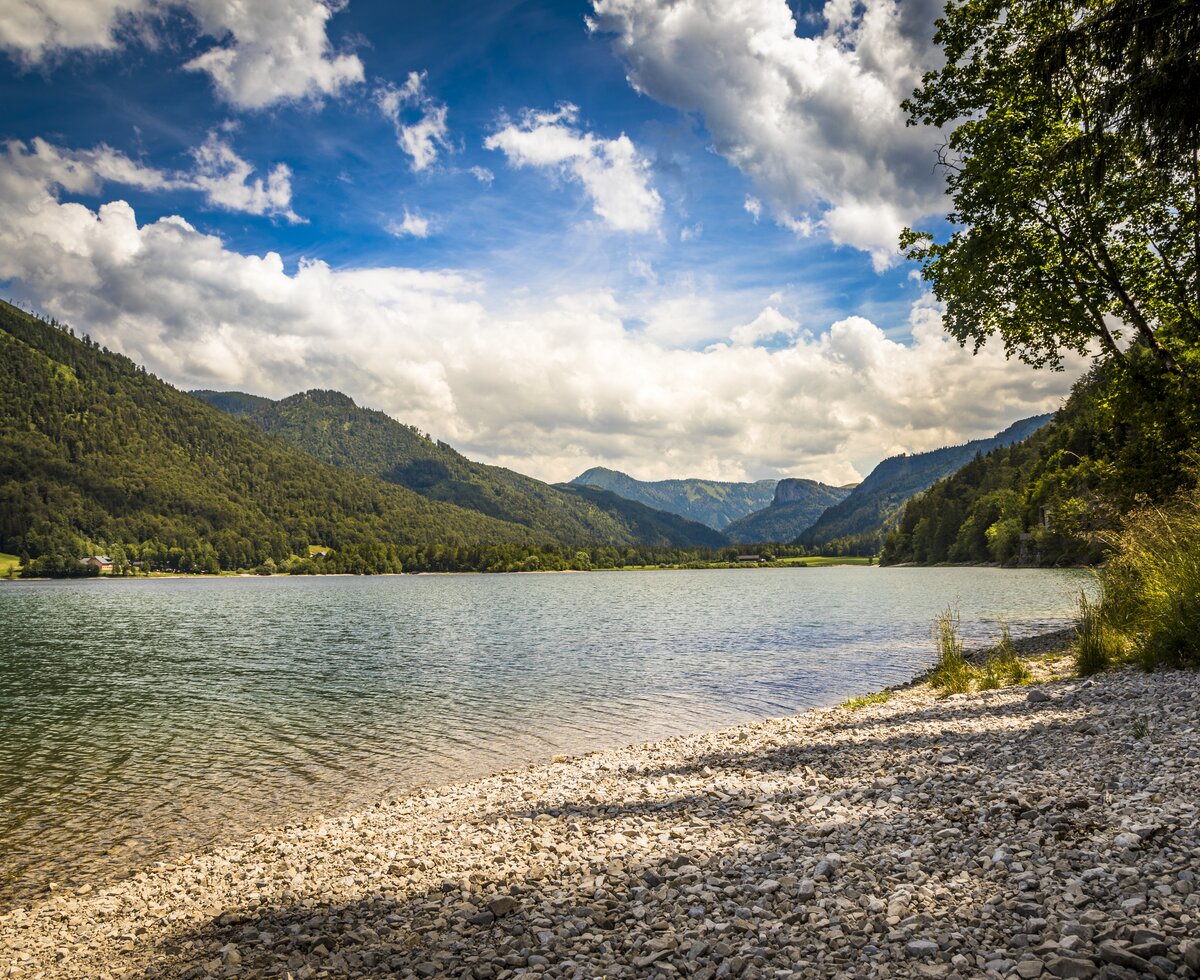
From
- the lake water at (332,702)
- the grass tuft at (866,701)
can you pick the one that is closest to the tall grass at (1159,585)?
the grass tuft at (866,701)

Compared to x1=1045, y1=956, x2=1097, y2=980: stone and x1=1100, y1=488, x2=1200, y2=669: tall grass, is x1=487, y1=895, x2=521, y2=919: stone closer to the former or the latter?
x1=1045, y1=956, x2=1097, y2=980: stone

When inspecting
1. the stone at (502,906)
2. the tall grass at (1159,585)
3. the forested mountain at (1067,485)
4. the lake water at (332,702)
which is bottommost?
the lake water at (332,702)

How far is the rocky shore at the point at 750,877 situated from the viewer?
6230 millimetres

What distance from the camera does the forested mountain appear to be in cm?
2258

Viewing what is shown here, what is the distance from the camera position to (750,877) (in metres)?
8.23

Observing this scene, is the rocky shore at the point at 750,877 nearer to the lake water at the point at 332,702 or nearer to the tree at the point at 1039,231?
the lake water at the point at 332,702

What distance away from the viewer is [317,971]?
7660 millimetres

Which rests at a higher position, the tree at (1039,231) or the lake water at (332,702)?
the tree at (1039,231)

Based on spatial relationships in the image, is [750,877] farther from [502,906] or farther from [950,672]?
[950,672]

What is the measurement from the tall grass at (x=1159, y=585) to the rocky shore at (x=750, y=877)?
8.85 feet

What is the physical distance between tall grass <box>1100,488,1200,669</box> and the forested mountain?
1654 millimetres

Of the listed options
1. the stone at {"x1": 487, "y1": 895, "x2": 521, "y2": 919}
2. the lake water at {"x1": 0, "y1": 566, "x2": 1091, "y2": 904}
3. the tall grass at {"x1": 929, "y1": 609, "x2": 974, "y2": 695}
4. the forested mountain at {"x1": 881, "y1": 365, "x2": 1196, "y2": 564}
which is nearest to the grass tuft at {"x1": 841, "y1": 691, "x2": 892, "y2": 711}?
the tall grass at {"x1": 929, "y1": 609, "x2": 974, "y2": 695}

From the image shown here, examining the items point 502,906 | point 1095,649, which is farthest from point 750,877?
point 1095,649

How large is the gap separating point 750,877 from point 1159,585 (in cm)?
1603
